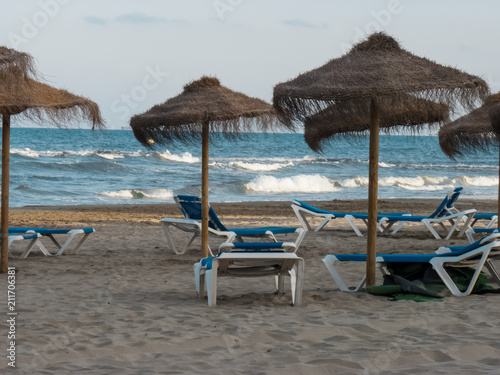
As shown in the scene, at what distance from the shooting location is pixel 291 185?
85.2ft

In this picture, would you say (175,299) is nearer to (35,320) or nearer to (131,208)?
(35,320)

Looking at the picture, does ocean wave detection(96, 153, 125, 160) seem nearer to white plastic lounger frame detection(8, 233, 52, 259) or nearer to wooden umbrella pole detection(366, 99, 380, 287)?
white plastic lounger frame detection(8, 233, 52, 259)

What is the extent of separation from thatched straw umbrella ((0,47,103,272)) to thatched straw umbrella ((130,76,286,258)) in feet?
2.53

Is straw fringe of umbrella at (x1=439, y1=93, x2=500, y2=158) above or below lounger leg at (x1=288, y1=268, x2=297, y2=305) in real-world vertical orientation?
above

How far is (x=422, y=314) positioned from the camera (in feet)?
14.9

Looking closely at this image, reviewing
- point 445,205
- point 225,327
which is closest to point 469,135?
point 445,205

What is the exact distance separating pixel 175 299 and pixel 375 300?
1606 millimetres

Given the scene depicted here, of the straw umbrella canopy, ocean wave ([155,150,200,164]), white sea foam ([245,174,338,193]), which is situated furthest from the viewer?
ocean wave ([155,150,200,164])

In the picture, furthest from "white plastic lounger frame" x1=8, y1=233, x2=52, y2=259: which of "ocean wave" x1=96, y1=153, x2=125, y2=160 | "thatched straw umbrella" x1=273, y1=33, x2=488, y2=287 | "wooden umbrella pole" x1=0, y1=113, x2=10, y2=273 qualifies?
"ocean wave" x1=96, y1=153, x2=125, y2=160

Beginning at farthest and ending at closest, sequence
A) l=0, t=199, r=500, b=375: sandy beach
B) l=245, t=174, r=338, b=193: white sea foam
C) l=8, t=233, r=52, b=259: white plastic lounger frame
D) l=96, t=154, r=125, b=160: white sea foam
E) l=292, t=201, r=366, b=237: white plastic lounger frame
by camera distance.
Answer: l=96, t=154, r=125, b=160: white sea foam
l=245, t=174, r=338, b=193: white sea foam
l=292, t=201, r=366, b=237: white plastic lounger frame
l=8, t=233, r=52, b=259: white plastic lounger frame
l=0, t=199, r=500, b=375: sandy beach

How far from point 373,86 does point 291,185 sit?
21.2m

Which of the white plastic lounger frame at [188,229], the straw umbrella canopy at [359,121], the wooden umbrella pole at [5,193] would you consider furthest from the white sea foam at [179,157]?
Result: the wooden umbrella pole at [5,193]

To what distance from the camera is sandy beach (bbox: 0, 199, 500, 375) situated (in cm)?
343

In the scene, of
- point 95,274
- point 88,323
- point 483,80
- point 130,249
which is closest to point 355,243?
point 130,249
